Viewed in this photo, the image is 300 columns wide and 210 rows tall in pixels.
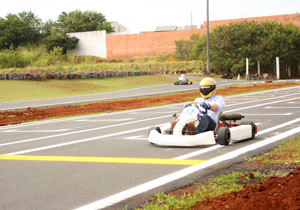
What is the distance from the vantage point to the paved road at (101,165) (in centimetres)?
542

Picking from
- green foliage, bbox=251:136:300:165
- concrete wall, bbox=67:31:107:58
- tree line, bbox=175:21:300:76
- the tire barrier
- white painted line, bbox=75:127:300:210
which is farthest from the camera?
concrete wall, bbox=67:31:107:58

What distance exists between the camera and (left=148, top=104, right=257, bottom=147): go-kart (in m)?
8.84

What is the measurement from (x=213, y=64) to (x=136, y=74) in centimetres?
1440

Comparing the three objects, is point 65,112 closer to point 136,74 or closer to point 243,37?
point 136,74

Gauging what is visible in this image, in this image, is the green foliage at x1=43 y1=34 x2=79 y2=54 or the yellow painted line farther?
the green foliage at x1=43 y1=34 x2=79 y2=54

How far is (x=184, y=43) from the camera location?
→ 83250mm

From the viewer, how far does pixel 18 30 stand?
86.1 metres

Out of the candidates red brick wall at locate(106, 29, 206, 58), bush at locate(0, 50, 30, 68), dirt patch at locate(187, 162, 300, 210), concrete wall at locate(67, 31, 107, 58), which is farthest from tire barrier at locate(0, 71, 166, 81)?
dirt patch at locate(187, 162, 300, 210)

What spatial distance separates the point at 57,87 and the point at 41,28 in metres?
61.9

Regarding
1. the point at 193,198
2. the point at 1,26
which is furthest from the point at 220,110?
the point at 1,26

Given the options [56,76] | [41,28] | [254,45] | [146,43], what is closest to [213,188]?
[56,76]

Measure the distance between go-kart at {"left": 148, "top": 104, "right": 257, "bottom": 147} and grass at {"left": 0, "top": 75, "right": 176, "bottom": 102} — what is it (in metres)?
23.5

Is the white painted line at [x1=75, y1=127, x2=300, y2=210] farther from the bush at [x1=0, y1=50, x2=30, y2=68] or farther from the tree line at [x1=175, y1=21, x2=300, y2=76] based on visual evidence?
the tree line at [x1=175, y1=21, x2=300, y2=76]

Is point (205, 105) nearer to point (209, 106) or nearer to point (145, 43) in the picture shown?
point (209, 106)
